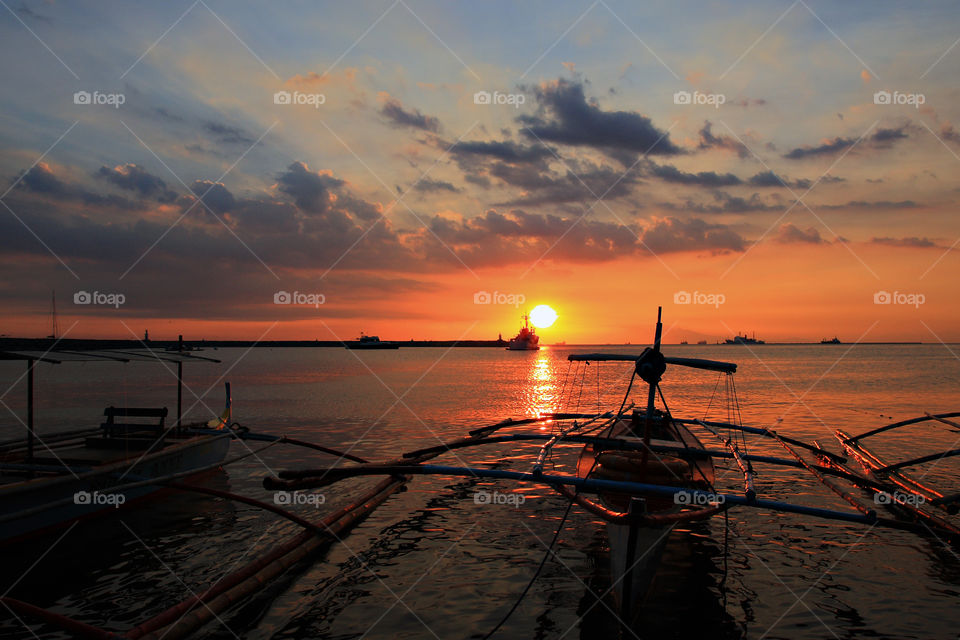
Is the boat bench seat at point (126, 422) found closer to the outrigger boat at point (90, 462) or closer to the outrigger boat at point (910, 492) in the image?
the outrigger boat at point (90, 462)

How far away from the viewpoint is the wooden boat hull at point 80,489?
33.0ft

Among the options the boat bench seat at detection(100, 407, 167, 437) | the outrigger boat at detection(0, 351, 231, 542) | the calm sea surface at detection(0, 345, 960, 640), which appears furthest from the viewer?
the boat bench seat at detection(100, 407, 167, 437)

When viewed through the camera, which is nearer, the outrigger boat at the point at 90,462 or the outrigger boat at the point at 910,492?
the outrigger boat at the point at 90,462

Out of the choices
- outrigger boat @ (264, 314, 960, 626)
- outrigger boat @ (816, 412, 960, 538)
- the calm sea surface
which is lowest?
the calm sea surface

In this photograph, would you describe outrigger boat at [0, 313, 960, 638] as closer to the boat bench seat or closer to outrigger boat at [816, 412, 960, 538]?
outrigger boat at [816, 412, 960, 538]

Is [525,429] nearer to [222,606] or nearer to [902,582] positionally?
[902,582]

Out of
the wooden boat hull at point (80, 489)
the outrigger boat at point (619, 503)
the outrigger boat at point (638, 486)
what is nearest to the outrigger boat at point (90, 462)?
the wooden boat hull at point (80, 489)

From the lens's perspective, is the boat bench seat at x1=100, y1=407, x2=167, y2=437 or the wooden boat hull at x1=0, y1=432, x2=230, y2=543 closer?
the wooden boat hull at x1=0, y1=432, x2=230, y2=543

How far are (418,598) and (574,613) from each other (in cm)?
279

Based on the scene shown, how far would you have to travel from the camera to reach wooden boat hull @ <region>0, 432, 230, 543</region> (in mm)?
10062

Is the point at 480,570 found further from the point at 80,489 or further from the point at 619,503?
the point at 80,489

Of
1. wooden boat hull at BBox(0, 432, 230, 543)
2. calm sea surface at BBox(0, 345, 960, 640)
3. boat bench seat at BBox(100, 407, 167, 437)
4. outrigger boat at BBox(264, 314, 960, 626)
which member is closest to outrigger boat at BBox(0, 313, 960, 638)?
outrigger boat at BBox(264, 314, 960, 626)

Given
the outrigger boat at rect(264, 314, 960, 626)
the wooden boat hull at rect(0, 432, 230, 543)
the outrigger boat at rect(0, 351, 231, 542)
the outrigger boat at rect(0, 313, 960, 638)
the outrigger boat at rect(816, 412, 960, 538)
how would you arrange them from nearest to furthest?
the outrigger boat at rect(0, 313, 960, 638) → the outrigger boat at rect(264, 314, 960, 626) → the wooden boat hull at rect(0, 432, 230, 543) → the outrigger boat at rect(0, 351, 231, 542) → the outrigger boat at rect(816, 412, 960, 538)

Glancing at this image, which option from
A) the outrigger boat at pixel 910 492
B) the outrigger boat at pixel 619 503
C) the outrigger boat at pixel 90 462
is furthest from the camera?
the outrigger boat at pixel 910 492
